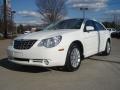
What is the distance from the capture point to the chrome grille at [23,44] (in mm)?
6847

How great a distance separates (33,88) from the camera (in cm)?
548

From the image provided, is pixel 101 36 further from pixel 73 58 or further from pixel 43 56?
pixel 43 56

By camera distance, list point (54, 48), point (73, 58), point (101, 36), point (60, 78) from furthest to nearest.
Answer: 1. point (101, 36)
2. point (73, 58)
3. point (54, 48)
4. point (60, 78)

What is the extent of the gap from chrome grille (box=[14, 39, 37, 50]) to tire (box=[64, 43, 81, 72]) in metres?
1.03

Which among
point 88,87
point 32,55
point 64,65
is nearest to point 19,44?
point 32,55

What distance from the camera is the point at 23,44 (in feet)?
22.9

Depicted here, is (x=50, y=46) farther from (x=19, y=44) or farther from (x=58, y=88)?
(x=58, y=88)

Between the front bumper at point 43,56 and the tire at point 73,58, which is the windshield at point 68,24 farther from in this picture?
the front bumper at point 43,56

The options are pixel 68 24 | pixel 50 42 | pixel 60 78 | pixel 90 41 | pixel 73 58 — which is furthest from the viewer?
pixel 68 24

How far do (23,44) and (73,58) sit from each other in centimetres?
144

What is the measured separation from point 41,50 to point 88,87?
170cm

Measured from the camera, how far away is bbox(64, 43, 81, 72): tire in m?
6.98

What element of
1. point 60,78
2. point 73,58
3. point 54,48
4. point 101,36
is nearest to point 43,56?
point 54,48

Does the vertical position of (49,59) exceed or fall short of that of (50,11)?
it falls short
